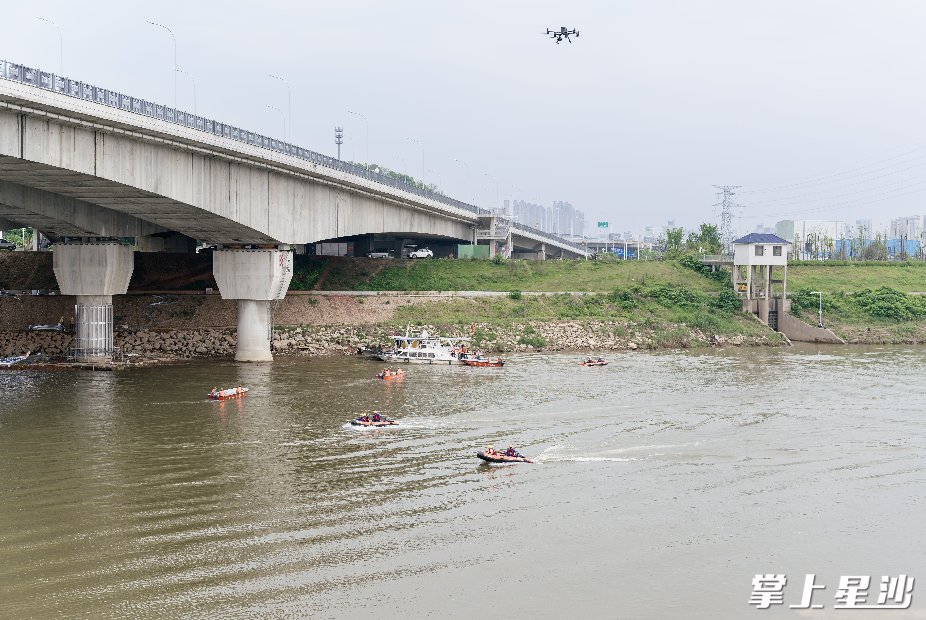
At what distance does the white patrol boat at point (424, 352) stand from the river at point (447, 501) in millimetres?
13809

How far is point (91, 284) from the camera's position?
61781 millimetres

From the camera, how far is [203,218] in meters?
55.8

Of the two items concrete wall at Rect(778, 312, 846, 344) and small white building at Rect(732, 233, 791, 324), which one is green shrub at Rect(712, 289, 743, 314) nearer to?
small white building at Rect(732, 233, 791, 324)

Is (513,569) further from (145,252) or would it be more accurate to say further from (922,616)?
(145,252)

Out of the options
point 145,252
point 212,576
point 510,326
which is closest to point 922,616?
point 212,576

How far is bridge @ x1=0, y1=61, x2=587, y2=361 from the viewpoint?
41188 millimetres

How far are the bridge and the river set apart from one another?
39.5ft

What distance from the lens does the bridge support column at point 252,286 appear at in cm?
6303

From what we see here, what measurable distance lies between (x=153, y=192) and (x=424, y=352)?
2516 centimetres

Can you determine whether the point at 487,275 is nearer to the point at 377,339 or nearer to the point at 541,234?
the point at 377,339

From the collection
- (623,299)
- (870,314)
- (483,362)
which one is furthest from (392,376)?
(870,314)

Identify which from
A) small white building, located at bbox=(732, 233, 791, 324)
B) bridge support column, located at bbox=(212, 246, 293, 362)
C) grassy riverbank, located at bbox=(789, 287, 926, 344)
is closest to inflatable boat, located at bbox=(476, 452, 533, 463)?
bridge support column, located at bbox=(212, 246, 293, 362)

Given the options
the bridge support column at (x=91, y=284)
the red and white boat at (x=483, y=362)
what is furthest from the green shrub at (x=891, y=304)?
the bridge support column at (x=91, y=284)

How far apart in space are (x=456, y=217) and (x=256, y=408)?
59613mm
